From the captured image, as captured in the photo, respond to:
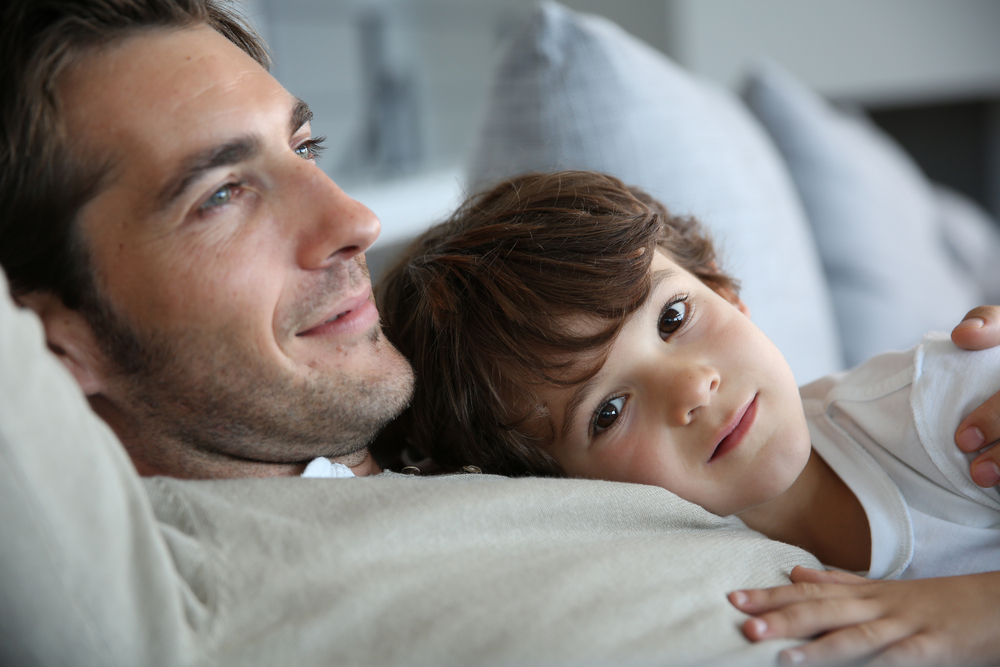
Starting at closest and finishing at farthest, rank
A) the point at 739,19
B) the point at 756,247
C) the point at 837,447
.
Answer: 1. the point at 837,447
2. the point at 756,247
3. the point at 739,19

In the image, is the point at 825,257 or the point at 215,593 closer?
the point at 215,593

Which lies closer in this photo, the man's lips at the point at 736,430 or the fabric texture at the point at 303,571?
the fabric texture at the point at 303,571

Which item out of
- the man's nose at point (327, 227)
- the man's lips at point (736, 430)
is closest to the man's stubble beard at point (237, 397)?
the man's nose at point (327, 227)

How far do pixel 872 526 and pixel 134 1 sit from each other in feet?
3.26

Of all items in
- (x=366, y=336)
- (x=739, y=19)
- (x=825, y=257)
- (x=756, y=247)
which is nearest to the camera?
(x=366, y=336)

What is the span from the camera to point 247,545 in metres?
0.62

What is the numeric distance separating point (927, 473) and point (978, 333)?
0.17 m

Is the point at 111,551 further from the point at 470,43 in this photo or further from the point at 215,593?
the point at 470,43

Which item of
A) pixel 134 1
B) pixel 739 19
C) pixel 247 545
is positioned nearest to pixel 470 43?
pixel 739 19

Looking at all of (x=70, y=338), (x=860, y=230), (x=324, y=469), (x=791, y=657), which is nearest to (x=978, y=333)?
(x=791, y=657)

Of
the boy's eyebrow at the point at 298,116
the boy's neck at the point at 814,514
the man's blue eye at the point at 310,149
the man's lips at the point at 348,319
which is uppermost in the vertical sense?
the boy's eyebrow at the point at 298,116

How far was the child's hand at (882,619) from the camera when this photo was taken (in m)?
0.64

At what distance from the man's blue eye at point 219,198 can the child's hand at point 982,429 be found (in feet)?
2.75

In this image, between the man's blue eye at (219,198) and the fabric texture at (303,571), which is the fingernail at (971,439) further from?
the man's blue eye at (219,198)
